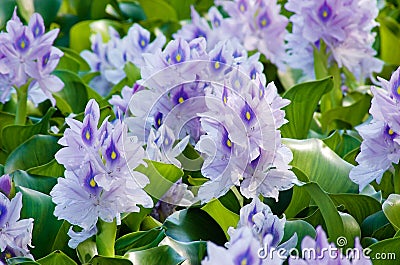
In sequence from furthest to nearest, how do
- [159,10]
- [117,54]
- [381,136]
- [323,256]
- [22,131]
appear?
[159,10] → [117,54] → [22,131] → [381,136] → [323,256]

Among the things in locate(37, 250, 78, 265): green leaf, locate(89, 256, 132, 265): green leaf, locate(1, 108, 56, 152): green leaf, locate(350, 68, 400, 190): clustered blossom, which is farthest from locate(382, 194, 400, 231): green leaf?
locate(1, 108, 56, 152): green leaf

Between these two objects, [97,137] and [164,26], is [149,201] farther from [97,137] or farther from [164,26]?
[164,26]

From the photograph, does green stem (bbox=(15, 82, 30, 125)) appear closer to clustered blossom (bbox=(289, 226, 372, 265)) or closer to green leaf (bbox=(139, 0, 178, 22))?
clustered blossom (bbox=(289, 226, 372, 265))

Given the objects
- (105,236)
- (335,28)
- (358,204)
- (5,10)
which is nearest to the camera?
(105,236)

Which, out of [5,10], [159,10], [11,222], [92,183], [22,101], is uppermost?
[92,183]

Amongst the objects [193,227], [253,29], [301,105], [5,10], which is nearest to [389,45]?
[253,29]

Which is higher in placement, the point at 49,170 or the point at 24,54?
the point at 24,54

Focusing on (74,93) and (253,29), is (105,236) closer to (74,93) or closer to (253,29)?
(74,93)
